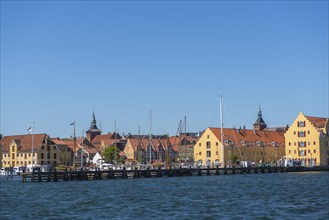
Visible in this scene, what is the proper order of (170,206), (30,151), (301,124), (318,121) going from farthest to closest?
(30,151), (318,121), (301,124), (170,206)

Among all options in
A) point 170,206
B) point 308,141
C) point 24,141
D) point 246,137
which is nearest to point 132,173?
point 308,141

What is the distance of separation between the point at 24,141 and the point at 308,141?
79452 millimetres

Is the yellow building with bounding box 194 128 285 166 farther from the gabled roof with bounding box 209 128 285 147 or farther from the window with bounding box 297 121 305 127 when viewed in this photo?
the window with bounding box 297 121 305 127

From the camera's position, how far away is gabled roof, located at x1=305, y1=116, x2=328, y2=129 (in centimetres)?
16873

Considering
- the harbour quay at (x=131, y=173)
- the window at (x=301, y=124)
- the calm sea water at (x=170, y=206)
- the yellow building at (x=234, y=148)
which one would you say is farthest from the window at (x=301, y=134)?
the calm sea water at (x=170, y=206)

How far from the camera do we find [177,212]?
50062 millimetres

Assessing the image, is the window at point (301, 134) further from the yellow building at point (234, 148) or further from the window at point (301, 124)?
the yellow building at point (234, 148)

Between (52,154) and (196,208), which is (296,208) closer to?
(196,208)

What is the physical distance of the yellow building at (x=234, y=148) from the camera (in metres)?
167

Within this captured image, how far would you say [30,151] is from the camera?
181 metres

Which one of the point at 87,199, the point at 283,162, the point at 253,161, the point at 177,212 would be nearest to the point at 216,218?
the point at 177,212

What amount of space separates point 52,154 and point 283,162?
2566 inches

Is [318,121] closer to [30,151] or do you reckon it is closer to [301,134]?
[301,134]

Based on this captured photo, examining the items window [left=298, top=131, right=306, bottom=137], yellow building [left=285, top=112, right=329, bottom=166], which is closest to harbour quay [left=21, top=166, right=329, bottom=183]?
yellow building [left=285, top=112, right=329, bottom=166]
